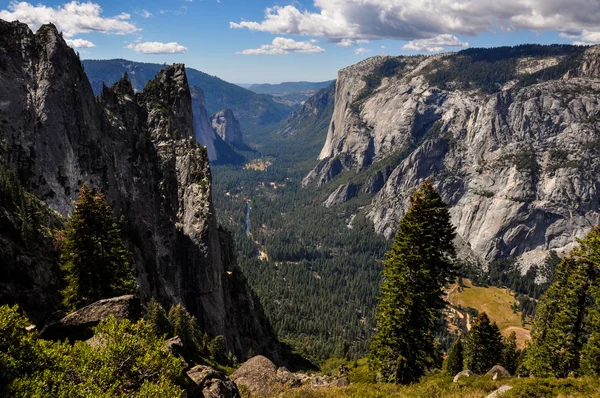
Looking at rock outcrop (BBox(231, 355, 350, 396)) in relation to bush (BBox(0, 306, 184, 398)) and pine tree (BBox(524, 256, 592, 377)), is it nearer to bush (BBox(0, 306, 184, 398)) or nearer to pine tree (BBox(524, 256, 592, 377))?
bush (BBox(0, 306, 184, 398))

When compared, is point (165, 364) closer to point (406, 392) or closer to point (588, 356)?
point (406, 392)

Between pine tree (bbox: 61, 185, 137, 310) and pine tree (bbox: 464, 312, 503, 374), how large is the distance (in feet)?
198

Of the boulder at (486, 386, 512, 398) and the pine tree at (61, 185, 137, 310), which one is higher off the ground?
the pine tree at (61, 185, 137, 310)

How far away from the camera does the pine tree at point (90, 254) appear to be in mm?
34438

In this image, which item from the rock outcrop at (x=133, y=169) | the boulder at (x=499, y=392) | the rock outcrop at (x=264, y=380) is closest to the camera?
the boulder at (x=499, y=392)

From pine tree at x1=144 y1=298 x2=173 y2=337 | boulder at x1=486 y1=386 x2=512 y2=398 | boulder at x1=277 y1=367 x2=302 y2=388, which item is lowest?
pine tree at x1=144 y1=298 x2=173 y2=337

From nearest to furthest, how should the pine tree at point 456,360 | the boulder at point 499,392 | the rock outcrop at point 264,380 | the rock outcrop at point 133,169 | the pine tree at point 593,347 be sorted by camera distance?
the boulder at point 499,392 → the rock outcrop at point 264,380 → the pine tree at point 593,347 → the pine tree at point 456,360 → the rock outcrop at point 133,169

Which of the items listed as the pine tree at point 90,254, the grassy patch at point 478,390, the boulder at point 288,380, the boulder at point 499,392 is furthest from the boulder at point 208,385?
the pine tree at point 90,254

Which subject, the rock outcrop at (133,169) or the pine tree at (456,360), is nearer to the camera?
the pine tree at (456,360)

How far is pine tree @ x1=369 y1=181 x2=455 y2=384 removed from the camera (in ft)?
99.9

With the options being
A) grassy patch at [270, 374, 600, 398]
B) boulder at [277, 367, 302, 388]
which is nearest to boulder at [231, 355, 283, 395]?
boulder at [277, 367, 302, 388]

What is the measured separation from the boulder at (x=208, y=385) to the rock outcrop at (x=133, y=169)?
52.5 meters

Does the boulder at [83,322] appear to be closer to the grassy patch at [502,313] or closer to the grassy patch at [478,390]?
the grassy patch at [478,390]

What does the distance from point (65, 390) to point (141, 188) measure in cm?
9226
